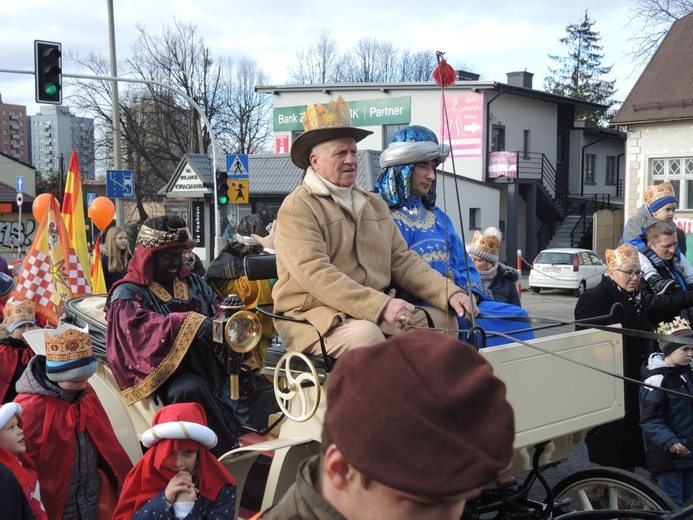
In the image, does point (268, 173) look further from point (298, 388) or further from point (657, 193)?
point (298, 388)

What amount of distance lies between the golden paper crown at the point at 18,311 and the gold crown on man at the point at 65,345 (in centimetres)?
170

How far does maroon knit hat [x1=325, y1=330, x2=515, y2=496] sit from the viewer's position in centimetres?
107

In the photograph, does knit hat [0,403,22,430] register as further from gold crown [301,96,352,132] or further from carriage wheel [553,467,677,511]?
carriage wheel [553,467,677,511]

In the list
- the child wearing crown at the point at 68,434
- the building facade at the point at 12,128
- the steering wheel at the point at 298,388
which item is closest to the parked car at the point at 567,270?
the steering wheel at the point at 298,388

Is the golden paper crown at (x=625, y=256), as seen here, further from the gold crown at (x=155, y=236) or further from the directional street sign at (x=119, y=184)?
the directional street sign at (x=119, y=184)

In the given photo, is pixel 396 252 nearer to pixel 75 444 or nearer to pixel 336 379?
pixel 75 444

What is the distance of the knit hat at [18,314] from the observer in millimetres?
5094

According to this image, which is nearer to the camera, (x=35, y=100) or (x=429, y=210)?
(x=429, y=210)

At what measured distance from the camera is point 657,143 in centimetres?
2339

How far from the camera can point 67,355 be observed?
3588 millimetres

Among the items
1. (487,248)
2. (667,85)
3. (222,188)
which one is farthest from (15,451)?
(667,85)

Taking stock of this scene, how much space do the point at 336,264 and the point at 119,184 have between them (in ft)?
43.1

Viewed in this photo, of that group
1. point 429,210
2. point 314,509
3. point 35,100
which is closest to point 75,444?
point 429,210

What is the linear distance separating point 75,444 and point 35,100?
11.4 metres
